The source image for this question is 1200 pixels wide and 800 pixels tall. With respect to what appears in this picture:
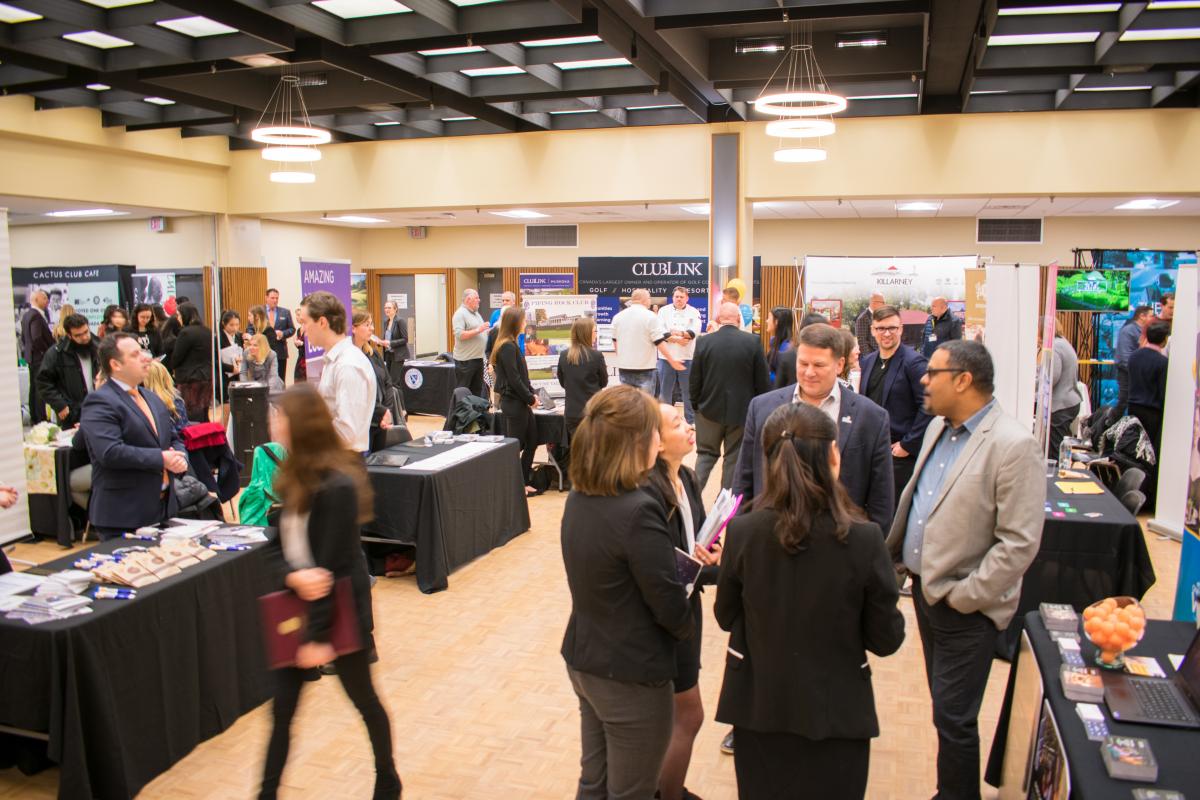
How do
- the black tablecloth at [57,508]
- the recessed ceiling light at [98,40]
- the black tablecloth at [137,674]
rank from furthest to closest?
the recessed ceiling light at [98,40] < the black tablecloth at [57,508] < the black tablecloth at [137,674]

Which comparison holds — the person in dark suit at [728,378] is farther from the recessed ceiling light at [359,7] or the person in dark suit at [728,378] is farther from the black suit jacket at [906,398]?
the recessed ceiling light at [359,7]

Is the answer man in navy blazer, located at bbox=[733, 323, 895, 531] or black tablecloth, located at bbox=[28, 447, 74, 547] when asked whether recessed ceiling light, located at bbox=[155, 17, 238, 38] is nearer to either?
black tablecloth, located at bbox=[28, 447, 74, 547]

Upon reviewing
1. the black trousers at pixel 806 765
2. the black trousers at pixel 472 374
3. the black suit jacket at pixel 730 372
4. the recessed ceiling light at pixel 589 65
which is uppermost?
the recessed ceiling light at pixel 589 65

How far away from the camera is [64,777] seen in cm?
288

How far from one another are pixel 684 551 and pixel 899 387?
2685mm

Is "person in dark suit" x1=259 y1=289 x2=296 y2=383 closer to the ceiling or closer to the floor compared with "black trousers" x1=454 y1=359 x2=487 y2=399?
closer to the ceiling

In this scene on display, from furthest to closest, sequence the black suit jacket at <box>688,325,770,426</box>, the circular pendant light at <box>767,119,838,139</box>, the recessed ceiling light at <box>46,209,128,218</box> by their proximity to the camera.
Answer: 1. the recessed ceiling light at <box>46,209,128,218</box>
2. the circular pendant light at <box>767,119,838,139</box>
3. the black suit jacket at <box>688,325,770,426</box>

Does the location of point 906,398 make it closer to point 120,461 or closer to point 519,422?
point 519,422

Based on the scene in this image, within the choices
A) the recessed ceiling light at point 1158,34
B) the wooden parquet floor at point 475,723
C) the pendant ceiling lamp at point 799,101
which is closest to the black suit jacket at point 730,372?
the wooden parquet floor at point 475,723

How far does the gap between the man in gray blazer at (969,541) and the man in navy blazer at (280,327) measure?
906 cm

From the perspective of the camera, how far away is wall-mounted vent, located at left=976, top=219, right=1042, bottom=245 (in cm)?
1426

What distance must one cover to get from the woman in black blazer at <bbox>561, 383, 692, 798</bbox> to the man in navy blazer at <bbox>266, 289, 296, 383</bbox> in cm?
900

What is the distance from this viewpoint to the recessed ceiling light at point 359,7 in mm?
6987

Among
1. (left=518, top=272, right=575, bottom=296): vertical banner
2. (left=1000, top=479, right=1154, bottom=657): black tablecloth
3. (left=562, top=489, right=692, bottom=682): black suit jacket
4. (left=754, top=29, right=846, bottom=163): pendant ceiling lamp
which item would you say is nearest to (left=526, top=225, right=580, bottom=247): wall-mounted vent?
(left=518, top=272, right=575, bottom=296): vertical banner
